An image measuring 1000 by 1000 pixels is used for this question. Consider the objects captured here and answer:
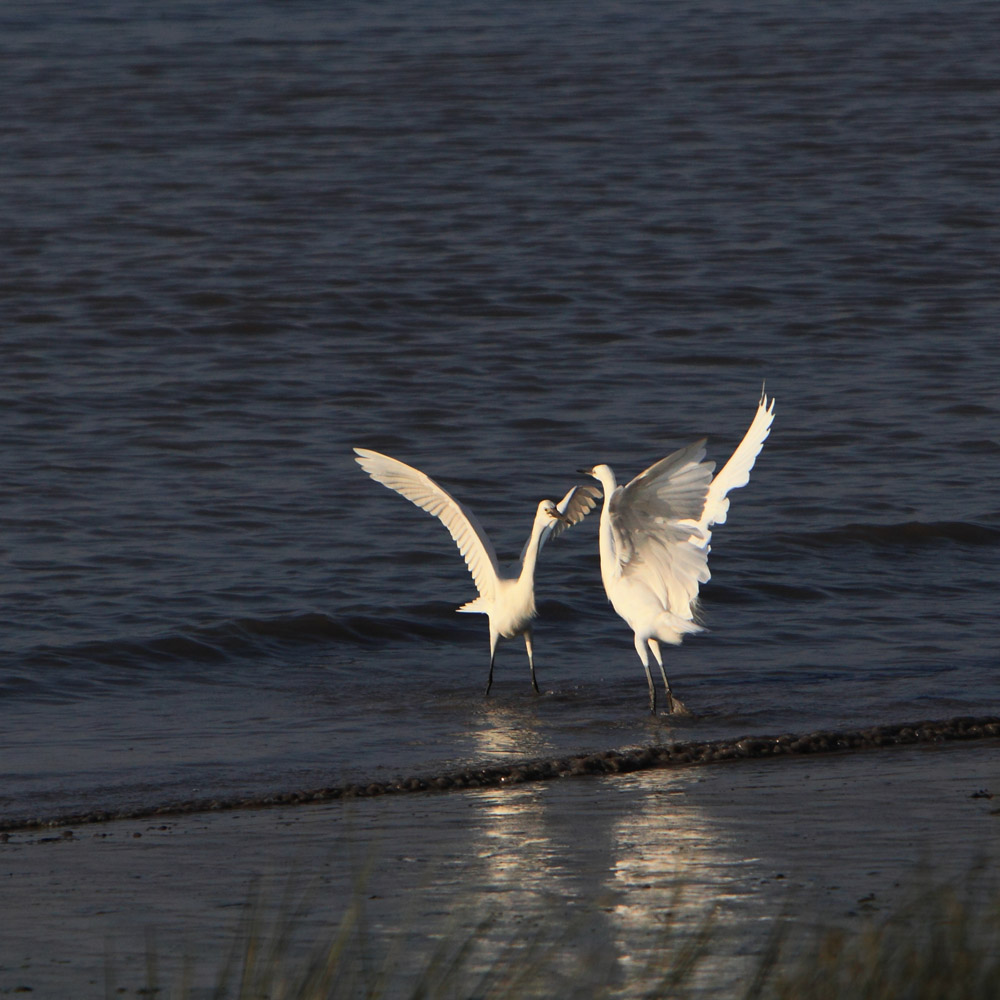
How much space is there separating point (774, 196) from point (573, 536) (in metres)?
11.5

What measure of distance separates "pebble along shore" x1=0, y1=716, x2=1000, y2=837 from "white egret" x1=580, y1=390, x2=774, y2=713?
1.02 m

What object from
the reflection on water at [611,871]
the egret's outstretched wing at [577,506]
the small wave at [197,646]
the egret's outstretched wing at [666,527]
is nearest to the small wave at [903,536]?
the egret's outstretched wing at [577,506]

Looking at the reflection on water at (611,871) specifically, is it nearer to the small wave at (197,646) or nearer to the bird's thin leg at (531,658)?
the bird's thin leg at (531,658)

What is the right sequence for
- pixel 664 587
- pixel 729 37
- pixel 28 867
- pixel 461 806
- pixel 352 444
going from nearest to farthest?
pixel 28 867
pixel 461 806
pixel 664 587
pixel 352 444
pixel 729 37

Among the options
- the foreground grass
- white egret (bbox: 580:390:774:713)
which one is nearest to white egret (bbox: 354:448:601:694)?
white egret (bbox: 580:390:774:713)

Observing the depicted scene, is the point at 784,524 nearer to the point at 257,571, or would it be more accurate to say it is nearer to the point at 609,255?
the point at 257,571

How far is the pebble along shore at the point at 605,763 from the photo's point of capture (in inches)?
287

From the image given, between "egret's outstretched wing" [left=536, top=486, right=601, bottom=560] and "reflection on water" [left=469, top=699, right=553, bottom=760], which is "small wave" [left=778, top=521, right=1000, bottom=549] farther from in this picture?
"reflection on water" [left=469, top=699, right=553, bottom=760]

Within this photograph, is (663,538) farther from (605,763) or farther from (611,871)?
(611,871)

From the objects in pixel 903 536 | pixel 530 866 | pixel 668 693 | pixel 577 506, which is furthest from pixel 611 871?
pixel 903 536

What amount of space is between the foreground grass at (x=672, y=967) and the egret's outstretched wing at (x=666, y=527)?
12.1 ft

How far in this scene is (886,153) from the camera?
25609 millimetres

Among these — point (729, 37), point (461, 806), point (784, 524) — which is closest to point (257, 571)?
point (784, 524)

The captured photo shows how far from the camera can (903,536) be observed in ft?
41.9
